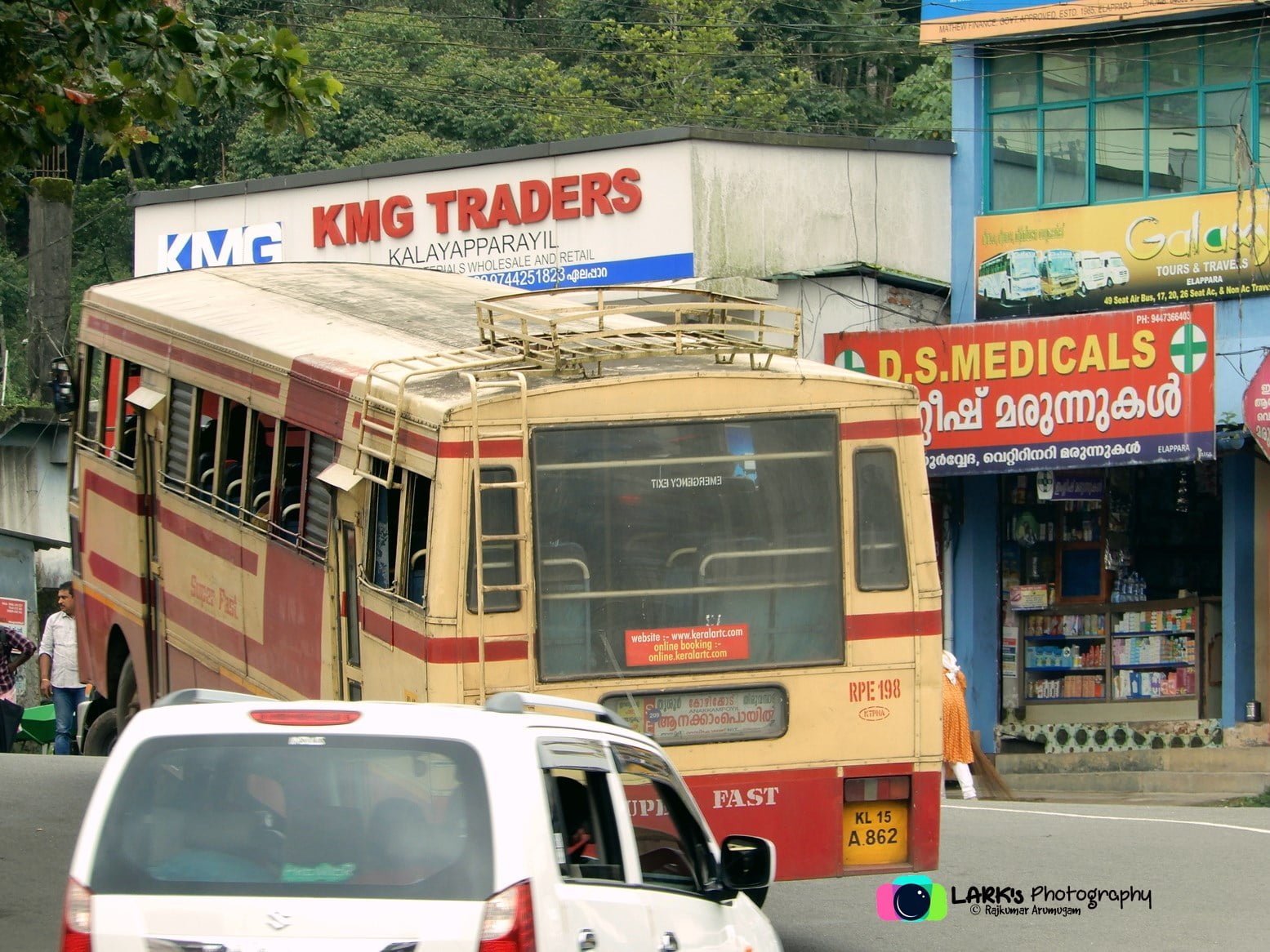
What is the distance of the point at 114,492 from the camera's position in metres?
13.5

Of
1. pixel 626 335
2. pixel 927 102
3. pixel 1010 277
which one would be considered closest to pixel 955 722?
pixel 1010 277

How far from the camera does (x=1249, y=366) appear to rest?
62.6 ft

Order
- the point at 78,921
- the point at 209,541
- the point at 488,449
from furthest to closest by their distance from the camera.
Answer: the point at 209,541
the point at 488,449
the point at 78,921

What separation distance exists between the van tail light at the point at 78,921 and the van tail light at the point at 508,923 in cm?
103

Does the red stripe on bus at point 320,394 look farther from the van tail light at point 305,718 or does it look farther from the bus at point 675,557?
the van tail light at point 305,718

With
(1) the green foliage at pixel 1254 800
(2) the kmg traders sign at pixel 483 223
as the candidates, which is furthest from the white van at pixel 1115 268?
(1) the green foliage at pixel 1254 800

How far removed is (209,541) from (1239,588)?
11.7m

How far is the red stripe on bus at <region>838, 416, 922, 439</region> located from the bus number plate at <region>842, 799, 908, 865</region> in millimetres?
1748

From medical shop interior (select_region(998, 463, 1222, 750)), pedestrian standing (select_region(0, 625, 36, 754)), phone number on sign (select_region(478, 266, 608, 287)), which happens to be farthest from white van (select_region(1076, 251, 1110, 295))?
pedestrian standing (select_region(0, 625, 36, 754))

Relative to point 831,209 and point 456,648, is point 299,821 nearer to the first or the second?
point 456,648

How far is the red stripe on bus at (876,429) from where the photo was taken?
30.3ft

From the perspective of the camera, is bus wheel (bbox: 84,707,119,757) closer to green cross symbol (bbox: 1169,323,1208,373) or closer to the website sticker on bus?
the website sticker on bus

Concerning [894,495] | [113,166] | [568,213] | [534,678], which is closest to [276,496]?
[534,678]

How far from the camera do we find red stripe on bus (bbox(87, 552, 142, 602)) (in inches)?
516
